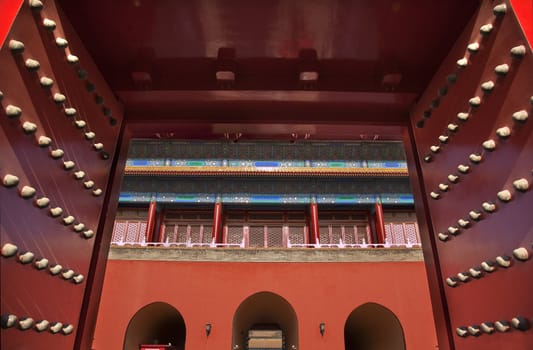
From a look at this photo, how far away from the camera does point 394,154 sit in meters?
12.2

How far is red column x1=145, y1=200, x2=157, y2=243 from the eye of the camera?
11844 millimetres

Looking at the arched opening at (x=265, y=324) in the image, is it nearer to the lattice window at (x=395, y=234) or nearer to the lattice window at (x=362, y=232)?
→ the lattice window at (x=362, y=232)

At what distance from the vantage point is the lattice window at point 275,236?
12203 mm

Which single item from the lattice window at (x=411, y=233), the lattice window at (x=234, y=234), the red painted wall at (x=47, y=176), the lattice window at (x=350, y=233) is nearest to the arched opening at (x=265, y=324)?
the lattice window at (x=234, y=234)

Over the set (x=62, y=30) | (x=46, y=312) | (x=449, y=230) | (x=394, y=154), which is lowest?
(x=46, y=312)

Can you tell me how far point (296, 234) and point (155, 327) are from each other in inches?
195

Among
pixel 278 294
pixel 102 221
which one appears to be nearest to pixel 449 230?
pixel 102 221

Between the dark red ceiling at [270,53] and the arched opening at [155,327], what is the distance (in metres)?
7.46

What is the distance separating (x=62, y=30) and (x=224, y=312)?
7.77 m

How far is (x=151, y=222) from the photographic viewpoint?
12.0m

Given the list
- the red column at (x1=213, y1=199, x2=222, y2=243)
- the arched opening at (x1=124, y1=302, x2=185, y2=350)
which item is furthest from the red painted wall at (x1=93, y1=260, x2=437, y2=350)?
the red column at (x1=213, y1=199, x2=222, y2=243)

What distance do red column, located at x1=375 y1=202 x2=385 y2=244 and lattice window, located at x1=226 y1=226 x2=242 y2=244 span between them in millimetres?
4334

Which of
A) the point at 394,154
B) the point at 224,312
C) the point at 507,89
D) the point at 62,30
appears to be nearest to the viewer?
the point at 507,89

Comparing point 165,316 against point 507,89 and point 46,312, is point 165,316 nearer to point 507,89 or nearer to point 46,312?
point 46,312
